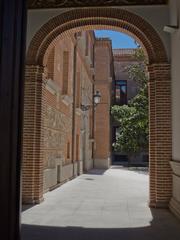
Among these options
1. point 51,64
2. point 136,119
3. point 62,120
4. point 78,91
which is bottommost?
point 62,120

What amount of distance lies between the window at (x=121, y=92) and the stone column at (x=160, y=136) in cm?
3326

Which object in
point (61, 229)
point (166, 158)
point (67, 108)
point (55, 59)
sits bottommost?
point (61, 229)

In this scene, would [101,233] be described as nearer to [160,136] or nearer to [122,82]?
[160,136]

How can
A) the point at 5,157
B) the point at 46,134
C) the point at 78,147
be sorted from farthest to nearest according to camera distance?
the point at 78,147 < the point at 46,134 < the point at 5,157

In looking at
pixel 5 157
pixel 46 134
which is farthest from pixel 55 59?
pixel 5 157

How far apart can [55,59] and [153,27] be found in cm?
433

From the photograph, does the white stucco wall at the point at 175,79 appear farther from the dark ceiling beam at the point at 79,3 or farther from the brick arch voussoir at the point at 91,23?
the dark ceiling beam at the point at 79,3

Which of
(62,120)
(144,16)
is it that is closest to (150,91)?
(144,16)

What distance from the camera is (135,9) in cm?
1020

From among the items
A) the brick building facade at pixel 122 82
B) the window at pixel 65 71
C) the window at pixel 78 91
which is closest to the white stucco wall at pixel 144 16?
the window at pixel 65 71

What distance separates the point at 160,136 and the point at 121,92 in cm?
3382

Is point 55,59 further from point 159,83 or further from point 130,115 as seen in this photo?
point 130,115

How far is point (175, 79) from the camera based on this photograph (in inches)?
360

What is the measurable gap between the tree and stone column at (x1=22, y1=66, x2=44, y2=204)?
15685mm
